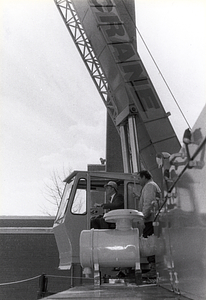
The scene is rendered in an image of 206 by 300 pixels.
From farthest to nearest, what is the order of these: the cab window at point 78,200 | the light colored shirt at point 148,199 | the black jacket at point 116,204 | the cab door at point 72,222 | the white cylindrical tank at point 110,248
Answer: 1. the cab window at point 78,200
2. the cab door at point 72,222
3. the black jacket at point 116,204
4. the light colored shirt at point 148,199
5. the white cylindrical tank at point 110,248

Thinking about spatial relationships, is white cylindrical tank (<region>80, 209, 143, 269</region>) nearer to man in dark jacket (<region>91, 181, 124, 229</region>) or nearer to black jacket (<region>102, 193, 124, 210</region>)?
man in dark jacket (<region>91, 181, 124, 229</region>)

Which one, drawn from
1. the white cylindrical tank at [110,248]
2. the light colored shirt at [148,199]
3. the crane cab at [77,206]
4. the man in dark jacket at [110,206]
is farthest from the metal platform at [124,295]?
the crane cab at [77,206]

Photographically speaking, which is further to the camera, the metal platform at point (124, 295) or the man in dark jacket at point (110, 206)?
the man in dark jacket at point (110, 206)

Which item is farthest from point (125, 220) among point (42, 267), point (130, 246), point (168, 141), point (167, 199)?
point (42, 267)

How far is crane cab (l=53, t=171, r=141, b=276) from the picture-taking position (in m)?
6.70

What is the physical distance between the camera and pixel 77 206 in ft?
22.7

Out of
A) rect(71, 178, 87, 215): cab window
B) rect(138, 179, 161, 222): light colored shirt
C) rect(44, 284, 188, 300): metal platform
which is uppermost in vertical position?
rect(71, 178, 87, 215): cab window

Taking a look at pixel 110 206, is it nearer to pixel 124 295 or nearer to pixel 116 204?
pixel 116 204

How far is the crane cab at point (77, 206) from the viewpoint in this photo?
670 centimetres

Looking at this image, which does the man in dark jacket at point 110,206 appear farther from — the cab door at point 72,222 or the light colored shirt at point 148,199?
the light colored shirt at point 148,199

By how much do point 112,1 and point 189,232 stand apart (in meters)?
7.34

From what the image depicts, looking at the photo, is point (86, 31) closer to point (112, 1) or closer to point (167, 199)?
point (112, 1)

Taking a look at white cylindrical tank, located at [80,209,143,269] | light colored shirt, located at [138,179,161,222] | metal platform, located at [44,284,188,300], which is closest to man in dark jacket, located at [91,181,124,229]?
light colored shirt, located at [138,179,161,222]

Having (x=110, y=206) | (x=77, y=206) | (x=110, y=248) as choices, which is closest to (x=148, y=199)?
(x=110, y=248)
